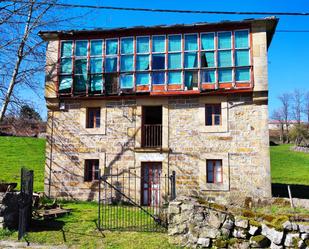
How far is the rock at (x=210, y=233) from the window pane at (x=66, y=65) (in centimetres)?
1154

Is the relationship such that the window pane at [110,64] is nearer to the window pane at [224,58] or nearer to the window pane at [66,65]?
the window pane at [66,65]

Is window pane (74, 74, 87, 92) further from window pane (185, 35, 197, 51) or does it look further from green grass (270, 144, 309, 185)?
green grass (270, 144, 309, 185)

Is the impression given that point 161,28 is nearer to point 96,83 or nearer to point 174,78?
point 174,78

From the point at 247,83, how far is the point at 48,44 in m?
10.2

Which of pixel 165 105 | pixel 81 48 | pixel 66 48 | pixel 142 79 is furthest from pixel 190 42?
pixel 66 48

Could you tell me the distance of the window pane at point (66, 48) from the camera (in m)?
16.7

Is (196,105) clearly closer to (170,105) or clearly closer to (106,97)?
(170,105)

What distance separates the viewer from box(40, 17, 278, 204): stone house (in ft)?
48.8

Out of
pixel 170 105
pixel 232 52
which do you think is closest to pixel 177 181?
pixel 170 105

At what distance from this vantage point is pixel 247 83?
49.0ft

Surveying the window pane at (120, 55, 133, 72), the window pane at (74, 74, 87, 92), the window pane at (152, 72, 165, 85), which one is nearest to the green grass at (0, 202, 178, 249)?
the window pane at (74, 74, 87, 92)

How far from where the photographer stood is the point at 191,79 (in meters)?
15.5

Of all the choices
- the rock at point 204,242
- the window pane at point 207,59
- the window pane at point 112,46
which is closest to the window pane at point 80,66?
the window pane at point 112,46

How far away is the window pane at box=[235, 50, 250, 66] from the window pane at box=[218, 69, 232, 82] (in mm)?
534
